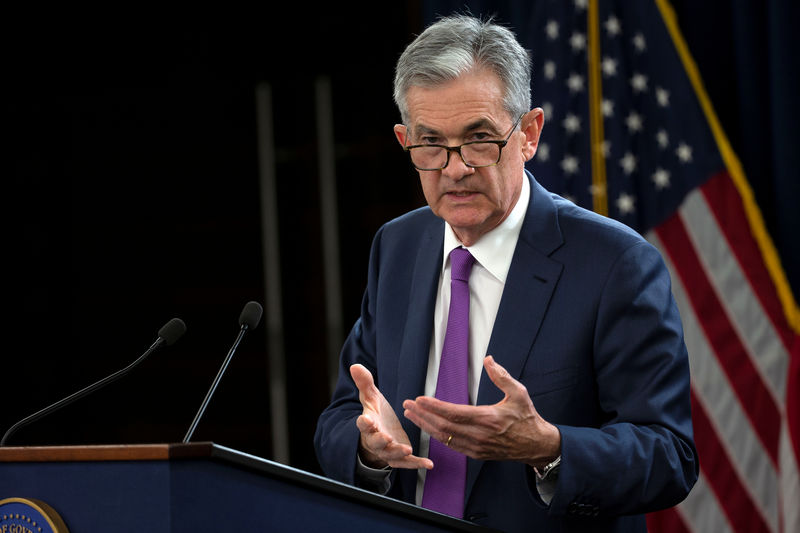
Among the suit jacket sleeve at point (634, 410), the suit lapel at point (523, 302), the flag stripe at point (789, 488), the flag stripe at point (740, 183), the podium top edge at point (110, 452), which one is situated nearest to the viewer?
the podium top edge at point (110, 452)

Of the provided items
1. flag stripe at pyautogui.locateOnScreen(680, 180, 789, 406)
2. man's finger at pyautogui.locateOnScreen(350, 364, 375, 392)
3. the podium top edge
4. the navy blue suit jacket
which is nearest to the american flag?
flag stripe at pyautogui.locateOnScreen(680, 180, 789, 406)

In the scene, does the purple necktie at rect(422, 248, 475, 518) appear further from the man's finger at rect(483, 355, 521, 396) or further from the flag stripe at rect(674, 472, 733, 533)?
the flag stripe at rect(674, 472, 733, 533)

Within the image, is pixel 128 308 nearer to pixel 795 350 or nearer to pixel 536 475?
pixel 795 350

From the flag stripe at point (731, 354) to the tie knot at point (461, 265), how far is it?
1.58 meters

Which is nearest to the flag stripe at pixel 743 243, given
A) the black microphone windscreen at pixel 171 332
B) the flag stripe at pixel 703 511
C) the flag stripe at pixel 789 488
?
the flag stripe at pixel 789 488

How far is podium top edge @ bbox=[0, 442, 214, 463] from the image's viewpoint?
125 cm

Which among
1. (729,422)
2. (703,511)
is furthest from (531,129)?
(703,511)

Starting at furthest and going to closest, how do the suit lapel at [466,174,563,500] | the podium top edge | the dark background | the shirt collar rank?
the dark background
the shirt collar
the suit lapel at [466,174,563,500]
the podium top edge

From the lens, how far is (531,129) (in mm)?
1862

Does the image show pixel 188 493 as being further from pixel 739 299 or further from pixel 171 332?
pixel 739 299

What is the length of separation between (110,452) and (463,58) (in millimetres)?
898

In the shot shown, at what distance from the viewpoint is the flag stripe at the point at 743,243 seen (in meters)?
3.12

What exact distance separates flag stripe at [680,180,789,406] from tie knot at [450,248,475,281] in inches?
63.1

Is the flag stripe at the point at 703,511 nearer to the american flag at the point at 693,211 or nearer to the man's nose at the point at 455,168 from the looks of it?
the american flag at the point at 693,211
